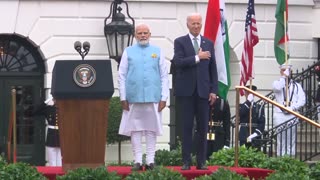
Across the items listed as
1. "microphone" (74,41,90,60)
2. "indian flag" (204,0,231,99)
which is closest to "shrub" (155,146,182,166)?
"indian flag" (204,0,231,99)

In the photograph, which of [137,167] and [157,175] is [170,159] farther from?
[157,175]

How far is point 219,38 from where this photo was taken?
1720 centimetres

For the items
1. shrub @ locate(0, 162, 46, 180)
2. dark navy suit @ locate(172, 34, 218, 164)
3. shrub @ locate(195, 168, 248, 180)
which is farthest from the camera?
dark navy suit @ locate(172, 34, 218, 164)

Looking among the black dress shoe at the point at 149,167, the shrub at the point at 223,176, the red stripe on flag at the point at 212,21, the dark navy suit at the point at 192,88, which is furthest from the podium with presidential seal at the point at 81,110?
the red stripe on flag at the point at 212,21

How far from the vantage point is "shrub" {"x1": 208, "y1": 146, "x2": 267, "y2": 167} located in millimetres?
15461

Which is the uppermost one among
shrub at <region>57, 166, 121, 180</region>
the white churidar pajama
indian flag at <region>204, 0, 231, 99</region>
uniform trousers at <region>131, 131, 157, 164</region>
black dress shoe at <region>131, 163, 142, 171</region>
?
indian flag at <region>204, 0, 231, 99</region>

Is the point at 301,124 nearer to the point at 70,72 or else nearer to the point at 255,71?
the point at 255,71

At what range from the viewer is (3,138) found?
77.2 feet

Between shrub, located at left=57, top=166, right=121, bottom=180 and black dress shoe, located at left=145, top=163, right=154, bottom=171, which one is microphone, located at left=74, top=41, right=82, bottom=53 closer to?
black dress shoe, located at left=145, top=163, right=154, bottom=171

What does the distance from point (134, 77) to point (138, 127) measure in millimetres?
686

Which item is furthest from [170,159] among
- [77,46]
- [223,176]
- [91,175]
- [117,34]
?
[117,34]

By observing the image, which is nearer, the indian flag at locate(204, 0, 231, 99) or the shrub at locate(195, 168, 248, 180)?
the shrub at locate(195, 168, 248, 180)

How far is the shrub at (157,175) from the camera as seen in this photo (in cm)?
1247

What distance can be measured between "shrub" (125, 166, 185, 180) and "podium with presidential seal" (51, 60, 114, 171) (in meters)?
1.09
